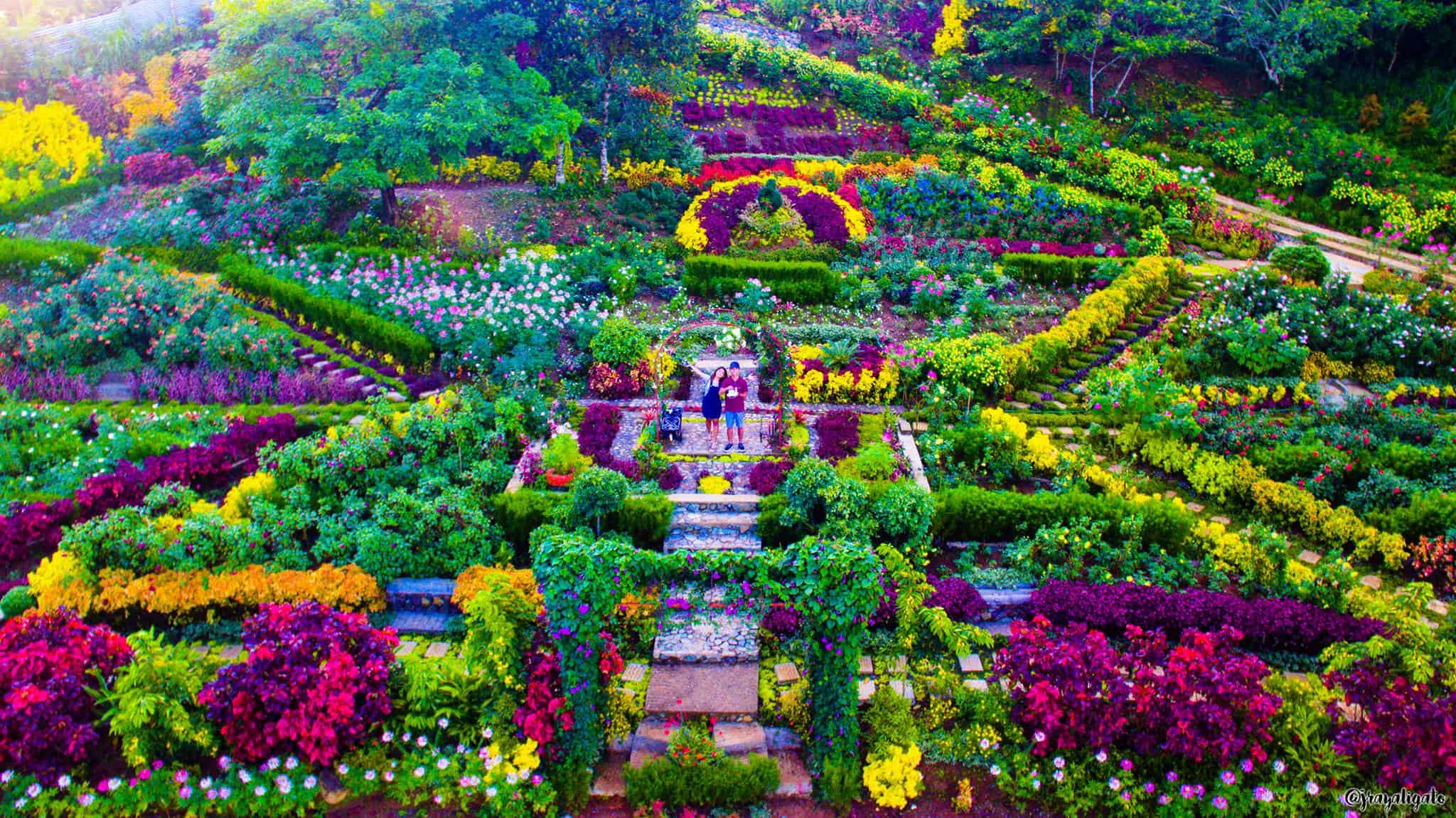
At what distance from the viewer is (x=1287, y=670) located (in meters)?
10.5

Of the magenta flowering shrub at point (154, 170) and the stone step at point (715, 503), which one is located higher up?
the magenta flowering shrub at point (154, 170)

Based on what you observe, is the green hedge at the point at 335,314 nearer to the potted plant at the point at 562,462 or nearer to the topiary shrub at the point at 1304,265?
the potted plant at the point at 562,462

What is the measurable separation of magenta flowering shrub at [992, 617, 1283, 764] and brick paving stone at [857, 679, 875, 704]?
1.44m

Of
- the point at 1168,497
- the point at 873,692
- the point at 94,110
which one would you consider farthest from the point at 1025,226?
the point at 94,110

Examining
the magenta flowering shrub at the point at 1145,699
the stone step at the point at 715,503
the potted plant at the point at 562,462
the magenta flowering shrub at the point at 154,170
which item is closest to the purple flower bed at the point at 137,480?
the potted plant at the point at 562,462

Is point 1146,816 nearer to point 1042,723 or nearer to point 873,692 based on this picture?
point 1042,723

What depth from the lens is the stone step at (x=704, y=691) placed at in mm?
9868

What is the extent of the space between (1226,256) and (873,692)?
16689 millimetres

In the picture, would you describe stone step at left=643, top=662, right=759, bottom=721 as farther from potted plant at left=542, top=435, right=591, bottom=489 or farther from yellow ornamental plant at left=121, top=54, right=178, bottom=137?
yellow ornamental plant at left=121, top=54, right=178, bottom=137

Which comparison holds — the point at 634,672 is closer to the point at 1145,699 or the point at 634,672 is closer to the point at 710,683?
the point at 710,683

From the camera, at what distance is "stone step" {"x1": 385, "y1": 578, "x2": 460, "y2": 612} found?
11.4 m

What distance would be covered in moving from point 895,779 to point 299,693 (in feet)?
18.4

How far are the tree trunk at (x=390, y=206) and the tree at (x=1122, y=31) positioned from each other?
62.8ft

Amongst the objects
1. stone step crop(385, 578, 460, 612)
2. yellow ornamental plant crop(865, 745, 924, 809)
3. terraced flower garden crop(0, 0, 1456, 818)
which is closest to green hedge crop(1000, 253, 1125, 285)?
terraced flower garden crop(0, 0, 1456, 818)
